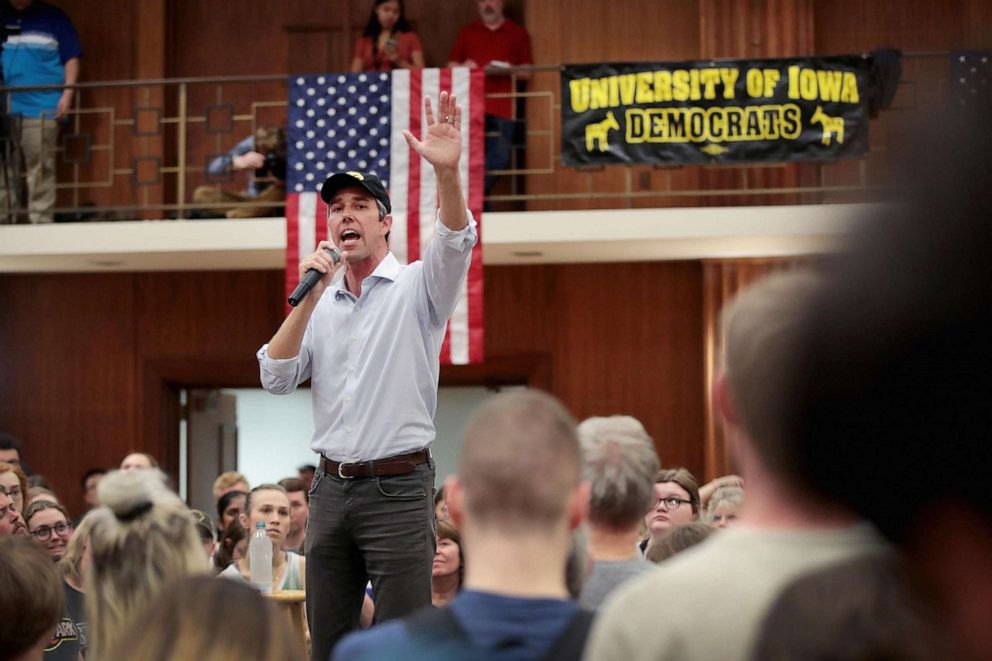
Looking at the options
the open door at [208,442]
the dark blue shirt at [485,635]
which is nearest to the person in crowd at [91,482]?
the open door at [208,442]

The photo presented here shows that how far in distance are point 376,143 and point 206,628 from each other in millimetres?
6847

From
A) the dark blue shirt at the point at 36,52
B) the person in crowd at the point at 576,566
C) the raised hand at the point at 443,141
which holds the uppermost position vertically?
the dark blue shirt at the point at 36,52

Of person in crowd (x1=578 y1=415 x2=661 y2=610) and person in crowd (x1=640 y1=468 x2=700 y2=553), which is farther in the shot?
person in crowd (x1=640 y1=468 x2=700 y2=553)

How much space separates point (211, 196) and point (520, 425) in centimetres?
813

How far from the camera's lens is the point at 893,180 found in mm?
945

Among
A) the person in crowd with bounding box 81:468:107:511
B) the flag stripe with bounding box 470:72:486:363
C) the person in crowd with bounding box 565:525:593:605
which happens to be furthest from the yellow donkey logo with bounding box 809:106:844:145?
the person in crowd with bounding box 565:525:593:605

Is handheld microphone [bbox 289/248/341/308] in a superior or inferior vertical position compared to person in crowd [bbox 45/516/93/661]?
superior

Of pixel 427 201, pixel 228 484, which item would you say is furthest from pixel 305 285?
pixel 427 201

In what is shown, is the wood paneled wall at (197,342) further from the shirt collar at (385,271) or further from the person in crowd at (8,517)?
the shirt collar at (385,271)

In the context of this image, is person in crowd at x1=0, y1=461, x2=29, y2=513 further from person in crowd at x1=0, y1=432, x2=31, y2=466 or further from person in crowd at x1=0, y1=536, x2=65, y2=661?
person in crowd at x1=0, y1=536, x2=65, y2=661

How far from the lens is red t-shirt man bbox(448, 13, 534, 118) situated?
1005 cm

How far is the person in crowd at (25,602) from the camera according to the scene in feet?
7.97

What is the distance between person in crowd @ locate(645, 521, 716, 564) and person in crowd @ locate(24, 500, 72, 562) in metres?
2.88

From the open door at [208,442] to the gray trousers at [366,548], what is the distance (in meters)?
7.91
